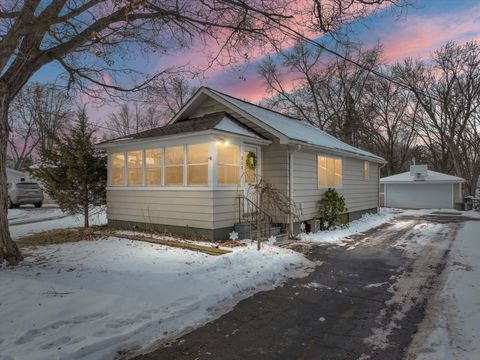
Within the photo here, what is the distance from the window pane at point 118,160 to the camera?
11.2 metres

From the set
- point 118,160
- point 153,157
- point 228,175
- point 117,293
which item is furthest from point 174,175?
point 117,293

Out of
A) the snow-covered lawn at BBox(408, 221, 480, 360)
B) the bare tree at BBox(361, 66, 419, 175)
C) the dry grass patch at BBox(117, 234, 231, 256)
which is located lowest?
the snow-covered lawn at BBox(408, 221, 480, 360)

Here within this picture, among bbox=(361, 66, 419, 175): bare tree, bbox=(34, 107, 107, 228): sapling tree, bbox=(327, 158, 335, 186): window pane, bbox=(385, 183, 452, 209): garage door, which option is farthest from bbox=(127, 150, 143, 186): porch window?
bbox=(361, 66, 419, 175): bare tree

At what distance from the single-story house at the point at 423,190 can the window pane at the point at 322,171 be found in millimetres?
14651

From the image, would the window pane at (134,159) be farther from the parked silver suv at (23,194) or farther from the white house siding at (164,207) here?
the parked silver suv at (23,194)

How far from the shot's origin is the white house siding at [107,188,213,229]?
8752mm

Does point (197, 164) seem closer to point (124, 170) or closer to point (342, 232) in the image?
point (124, 170)

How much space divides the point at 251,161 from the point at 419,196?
19.5 m

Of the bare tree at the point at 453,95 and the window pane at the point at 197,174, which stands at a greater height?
the bare tree at the point at 453,95

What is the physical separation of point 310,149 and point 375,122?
23578 mm

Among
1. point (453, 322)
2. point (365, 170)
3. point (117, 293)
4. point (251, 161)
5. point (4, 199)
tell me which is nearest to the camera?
point (453, 322)

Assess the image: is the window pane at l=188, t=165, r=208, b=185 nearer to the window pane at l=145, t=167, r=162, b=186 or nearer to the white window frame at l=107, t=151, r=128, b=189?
the window pane at l=145, t=167, r=162, b=186

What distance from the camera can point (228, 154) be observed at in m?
9.38

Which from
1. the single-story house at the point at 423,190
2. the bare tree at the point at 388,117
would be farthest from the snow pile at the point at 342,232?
the bare tree at the point at 388,117
